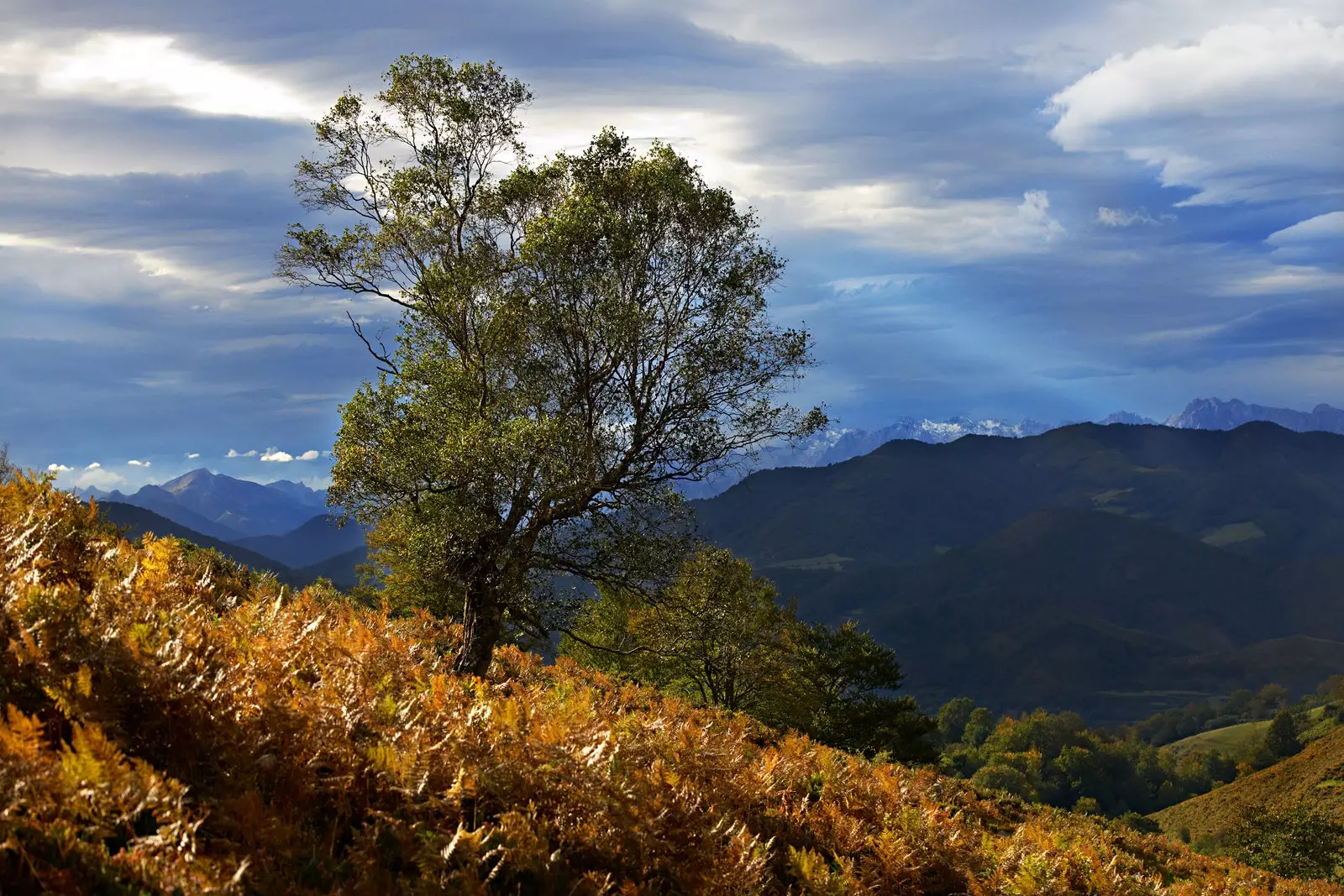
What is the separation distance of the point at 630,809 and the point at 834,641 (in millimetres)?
56022

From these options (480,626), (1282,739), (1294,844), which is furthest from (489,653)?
Result: (1282,739)

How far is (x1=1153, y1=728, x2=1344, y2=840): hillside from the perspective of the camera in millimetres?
91812

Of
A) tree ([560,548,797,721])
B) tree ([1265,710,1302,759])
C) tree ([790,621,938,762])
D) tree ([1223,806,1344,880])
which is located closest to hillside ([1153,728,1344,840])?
tree ([1223,806,1344,880])

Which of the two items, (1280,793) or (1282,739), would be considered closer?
(1280,793)

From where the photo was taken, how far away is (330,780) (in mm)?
5445

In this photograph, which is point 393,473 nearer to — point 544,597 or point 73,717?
point 544,597

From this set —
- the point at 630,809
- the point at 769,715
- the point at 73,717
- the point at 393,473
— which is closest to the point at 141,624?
the point at 73,717

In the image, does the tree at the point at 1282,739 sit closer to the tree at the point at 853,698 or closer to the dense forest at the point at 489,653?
the tree at the point at 853,698

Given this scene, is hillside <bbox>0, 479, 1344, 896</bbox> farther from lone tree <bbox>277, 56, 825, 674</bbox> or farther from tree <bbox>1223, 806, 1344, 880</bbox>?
tree <bbox>1223, 806, 1344, 880</bbox>

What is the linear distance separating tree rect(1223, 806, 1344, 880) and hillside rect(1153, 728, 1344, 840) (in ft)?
45.5

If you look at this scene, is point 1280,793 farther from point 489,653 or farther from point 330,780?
point 330,780

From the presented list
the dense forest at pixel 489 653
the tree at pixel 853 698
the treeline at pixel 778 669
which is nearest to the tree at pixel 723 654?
the treeline at pixel 778 669

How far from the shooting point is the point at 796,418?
24109 millimetres

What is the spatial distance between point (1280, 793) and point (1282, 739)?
11547 centimetres
